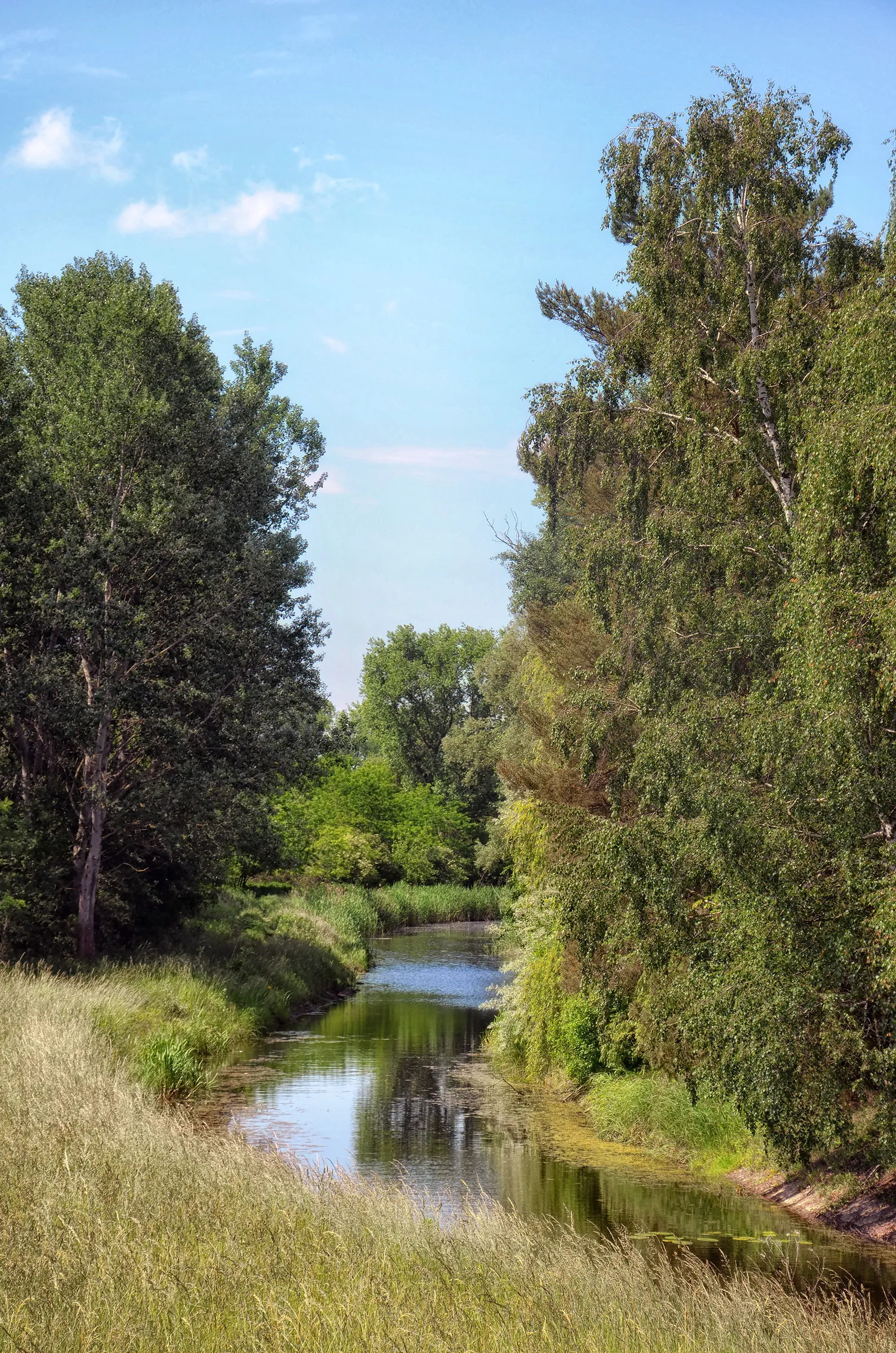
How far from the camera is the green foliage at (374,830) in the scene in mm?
66188

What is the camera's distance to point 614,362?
21.3m

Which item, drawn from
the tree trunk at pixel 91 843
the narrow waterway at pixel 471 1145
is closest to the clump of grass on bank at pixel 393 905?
the tree trunk at pixel 91 843

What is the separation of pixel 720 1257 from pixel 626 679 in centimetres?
844

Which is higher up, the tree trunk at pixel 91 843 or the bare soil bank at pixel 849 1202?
the tree trunk at pixel 91 843

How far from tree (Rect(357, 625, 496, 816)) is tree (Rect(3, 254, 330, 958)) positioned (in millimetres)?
62784

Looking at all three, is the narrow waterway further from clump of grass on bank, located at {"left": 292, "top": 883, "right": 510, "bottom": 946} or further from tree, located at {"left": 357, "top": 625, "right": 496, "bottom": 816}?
tree, located at {"left": 357, "top": 625, "right": 496, "bottom": 816}

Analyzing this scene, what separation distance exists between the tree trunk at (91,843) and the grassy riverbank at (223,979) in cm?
153

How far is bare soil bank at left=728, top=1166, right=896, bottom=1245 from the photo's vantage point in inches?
592

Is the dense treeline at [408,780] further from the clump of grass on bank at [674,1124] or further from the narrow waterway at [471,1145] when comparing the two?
the clump of grass on bank at [674,1124]

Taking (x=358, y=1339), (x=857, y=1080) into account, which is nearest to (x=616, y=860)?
(x=857, y=1080)

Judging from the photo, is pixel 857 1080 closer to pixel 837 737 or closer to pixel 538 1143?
pixel 837 737

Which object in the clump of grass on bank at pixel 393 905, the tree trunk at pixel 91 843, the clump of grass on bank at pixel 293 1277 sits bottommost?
the clump of grass on bank at pixel 393 905

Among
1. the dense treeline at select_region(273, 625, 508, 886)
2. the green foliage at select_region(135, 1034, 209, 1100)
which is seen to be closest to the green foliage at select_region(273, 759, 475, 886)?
the dense treeline at select_region(273, 625, 508, 886)

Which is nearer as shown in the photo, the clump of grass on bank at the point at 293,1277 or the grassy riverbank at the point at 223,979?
the clump of grass on bank at the point at 293,1277
